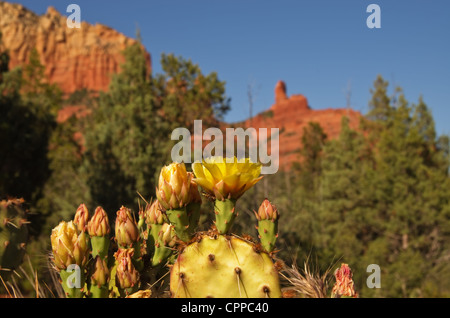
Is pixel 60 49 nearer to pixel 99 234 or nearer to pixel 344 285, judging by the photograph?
pixel 99 234

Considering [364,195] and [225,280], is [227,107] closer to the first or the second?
[364,195]

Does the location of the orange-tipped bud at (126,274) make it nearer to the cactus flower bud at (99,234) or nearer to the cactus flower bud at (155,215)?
the cactus flower bud at (99,234)

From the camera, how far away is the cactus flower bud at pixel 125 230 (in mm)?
1428

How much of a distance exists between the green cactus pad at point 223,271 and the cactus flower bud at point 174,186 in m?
0.14

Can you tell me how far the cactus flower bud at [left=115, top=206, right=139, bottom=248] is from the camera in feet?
4.68

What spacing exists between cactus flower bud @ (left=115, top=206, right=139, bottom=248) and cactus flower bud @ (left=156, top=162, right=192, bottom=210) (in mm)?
192

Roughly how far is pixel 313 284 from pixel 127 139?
39.3 feet

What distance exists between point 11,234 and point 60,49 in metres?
86.4

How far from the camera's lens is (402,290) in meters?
13.5

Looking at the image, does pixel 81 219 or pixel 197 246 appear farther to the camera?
pixel 81 219

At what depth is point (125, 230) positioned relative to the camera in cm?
142

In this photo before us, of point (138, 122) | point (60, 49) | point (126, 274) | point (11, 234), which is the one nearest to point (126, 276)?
point (126, 274)

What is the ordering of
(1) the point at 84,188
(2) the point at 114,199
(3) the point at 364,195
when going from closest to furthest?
(2) the point at 114,199, (1) the point at 84,188, (3) the point at 364,195

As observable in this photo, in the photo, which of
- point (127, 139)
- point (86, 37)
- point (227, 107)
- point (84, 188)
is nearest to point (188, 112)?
point (227, 107)
